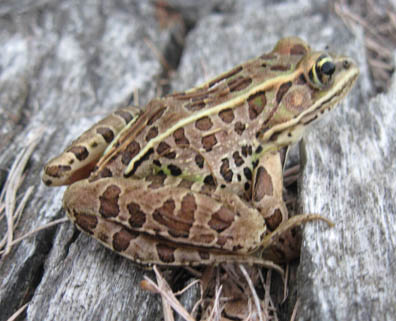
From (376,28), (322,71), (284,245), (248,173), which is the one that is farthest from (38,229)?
(376,28)

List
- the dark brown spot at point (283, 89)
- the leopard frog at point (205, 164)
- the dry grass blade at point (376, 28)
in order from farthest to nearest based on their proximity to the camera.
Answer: the dry grass blade at point (376, 28) < the dark brown spot at point (283, 89) < the leopard frog at point (205, 164)

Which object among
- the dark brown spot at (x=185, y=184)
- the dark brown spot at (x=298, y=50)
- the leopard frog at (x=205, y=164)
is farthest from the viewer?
the dark brown spot at (x=298, y=50)

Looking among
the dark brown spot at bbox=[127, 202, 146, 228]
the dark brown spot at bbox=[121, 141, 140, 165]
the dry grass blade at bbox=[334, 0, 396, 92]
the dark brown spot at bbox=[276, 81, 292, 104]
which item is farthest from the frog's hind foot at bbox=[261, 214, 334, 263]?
the dry grass blade at bbox=[334, 0, 396, 92]

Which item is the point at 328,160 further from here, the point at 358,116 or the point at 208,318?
the point at 208,318

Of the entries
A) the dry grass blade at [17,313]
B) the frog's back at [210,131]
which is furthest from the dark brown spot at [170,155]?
the dry grass blade at [17,313]

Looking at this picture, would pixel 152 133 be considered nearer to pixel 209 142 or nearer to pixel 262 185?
pixel 209 142

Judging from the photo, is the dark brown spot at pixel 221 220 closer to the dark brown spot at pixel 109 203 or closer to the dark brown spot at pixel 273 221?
the dark brown spot at pixel 273 221
